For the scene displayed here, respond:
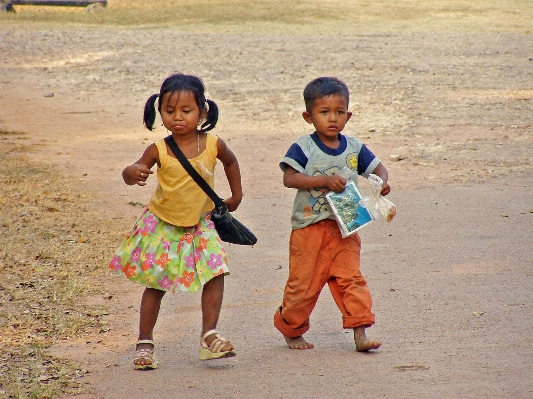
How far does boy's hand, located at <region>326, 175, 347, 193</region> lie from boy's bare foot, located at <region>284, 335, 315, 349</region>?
0.82 metres

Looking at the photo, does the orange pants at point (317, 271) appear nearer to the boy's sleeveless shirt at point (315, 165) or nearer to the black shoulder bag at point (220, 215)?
the boy's sleeveless shirt at point (315, 165)

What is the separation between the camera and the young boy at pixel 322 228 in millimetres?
4395

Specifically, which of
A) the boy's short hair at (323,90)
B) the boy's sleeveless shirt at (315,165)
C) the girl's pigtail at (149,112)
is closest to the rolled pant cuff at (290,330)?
the boy's sleeveless shirt at (315,165)

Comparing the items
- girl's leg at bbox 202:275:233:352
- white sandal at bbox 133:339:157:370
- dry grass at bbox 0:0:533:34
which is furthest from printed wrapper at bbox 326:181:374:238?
dry grass at bbox 0:0:533:34

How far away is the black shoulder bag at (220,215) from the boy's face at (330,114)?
628mm

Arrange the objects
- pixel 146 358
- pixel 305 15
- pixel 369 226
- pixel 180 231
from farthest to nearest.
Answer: pixel 305 15 → pixel 369 226 → pixel 180 231 → pixel 146 358

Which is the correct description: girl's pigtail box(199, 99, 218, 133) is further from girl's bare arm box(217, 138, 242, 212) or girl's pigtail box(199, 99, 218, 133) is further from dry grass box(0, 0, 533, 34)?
dry grass box(0, 0, 533, 34)

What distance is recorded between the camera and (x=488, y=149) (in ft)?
33.0

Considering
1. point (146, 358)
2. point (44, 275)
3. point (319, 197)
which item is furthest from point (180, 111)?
point (44, 275)

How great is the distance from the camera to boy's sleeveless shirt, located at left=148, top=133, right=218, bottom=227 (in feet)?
13.9

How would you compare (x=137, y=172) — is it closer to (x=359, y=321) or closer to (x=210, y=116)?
(x=210, y=116)

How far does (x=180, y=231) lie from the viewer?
432 cm

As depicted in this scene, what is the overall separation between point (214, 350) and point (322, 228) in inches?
32.4

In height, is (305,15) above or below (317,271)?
above
